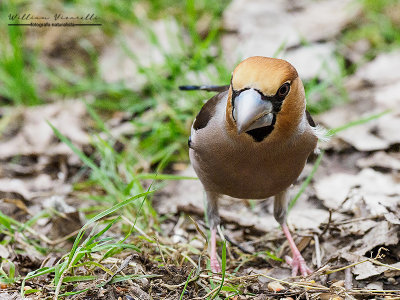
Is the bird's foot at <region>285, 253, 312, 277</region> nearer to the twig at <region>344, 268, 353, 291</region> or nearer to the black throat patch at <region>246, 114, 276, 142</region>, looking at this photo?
the twig at <region>344, 268, 353, 291</region>

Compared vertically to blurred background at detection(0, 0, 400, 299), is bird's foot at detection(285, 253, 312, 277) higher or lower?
lower

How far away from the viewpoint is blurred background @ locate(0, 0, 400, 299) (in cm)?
452

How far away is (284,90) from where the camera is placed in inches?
115

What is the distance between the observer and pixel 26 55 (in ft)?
23.0

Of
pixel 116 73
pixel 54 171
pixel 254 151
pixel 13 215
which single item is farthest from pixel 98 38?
pixel 254 151

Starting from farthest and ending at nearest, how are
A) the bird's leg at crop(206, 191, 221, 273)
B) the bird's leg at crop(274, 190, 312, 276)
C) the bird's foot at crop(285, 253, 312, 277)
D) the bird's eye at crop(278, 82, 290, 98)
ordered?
the bird's leg at crop(206, 191, 221, 273)
the bird's leg at crop(274, 190, 312, 276)
the bird's foot at crop(285, 253, 312, 277)
the bird's eye at crop(278, 82, 290, 98)

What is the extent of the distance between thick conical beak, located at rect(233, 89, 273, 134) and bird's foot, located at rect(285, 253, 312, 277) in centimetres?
113

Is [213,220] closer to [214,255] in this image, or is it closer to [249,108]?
[214,255]

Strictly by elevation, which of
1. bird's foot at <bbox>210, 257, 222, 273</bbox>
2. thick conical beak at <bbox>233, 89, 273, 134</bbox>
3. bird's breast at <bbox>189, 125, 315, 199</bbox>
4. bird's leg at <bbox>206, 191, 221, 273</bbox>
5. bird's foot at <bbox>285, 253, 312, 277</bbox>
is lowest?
bird's foot at <bbox>210, 257, 222, 273</bbox>

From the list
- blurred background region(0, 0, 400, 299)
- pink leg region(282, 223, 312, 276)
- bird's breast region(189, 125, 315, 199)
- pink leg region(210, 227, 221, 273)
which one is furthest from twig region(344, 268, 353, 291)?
blurred background region(0, 0, 400, 299)

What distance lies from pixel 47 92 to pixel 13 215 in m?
2.56

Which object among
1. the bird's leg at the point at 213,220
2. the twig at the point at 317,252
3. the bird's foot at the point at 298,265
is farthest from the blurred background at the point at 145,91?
the bird's foot at the point at 298,265

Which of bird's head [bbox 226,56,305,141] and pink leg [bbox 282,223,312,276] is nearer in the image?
bird's head [bbox 226,56,305,141]

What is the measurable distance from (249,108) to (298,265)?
1300mm
